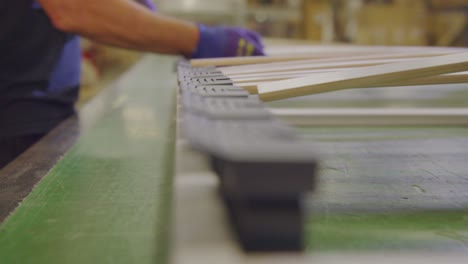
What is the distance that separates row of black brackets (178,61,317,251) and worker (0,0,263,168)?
0.88 meters

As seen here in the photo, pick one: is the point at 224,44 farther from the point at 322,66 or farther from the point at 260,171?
the point at 260,171

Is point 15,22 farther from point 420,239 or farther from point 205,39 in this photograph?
point 420,239

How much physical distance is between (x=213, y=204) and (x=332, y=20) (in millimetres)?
5112

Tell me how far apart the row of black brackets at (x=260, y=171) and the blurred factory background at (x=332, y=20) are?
3.62 meters

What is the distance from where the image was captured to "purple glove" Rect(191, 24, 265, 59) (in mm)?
1365

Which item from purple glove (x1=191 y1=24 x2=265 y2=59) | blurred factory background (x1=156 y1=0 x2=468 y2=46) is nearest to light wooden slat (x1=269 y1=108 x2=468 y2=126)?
purple glove (x1=191 y1=24 x2=265 y2=59)

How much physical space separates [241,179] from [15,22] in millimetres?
1202

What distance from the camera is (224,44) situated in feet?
4.53

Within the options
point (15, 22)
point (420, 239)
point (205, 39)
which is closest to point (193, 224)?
point (420, 239)

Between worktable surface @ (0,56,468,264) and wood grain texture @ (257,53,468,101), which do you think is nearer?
worktable surface @ (0,56,468,264)

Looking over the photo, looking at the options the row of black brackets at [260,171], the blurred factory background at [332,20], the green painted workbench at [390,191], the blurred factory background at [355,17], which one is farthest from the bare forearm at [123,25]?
the blurred factory background at [355,17]


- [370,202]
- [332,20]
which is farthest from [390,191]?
[332,20]

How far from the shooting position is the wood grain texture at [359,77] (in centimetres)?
70

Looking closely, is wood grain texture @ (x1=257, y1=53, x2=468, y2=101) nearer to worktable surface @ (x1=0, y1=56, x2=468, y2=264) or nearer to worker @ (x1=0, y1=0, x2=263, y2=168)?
worktable surface @ (x1=0, y1=56, x2=468, y2=264)
